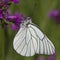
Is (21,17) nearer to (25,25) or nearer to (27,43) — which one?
(25,25)

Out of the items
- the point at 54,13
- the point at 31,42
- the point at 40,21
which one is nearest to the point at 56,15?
the point at 54,13

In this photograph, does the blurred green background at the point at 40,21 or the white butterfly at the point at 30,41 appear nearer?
the white butterfly at the point at 30,41

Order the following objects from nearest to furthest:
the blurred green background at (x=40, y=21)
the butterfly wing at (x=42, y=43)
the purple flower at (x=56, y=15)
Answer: the butterfly wing at (x=42, y=43) → the blurred green background at (x=40, y=21) → the purple flower at (x=56, y=15)

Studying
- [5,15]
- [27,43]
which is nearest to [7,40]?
[27,43]

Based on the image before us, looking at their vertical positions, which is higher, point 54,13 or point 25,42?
point 54,13

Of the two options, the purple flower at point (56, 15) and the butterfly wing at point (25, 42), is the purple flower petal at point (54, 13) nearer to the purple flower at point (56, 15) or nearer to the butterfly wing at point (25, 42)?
the purple flower at point (56, 15)

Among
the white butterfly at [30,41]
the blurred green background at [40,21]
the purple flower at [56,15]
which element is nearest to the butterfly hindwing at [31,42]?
the white butterfly at [30,41]

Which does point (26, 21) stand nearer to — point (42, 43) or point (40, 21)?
point (42, 43)
